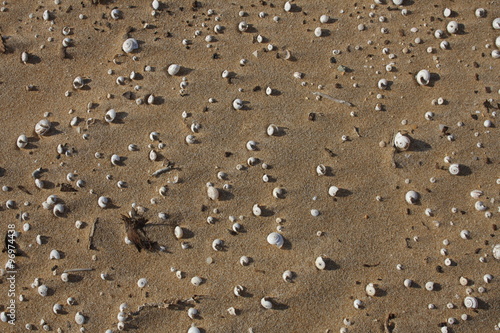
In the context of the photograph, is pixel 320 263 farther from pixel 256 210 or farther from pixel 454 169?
pixel 454 169

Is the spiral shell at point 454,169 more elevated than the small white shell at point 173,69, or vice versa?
the small white shell at point 173,69

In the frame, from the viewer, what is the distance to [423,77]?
4.68m

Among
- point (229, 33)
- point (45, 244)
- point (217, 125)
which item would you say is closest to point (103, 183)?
point (45, 244)

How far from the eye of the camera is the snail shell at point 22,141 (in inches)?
190

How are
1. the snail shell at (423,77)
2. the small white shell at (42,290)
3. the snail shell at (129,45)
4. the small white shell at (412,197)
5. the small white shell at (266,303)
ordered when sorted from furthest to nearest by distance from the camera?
the snail shell at (129,45) → the snail shell at (423,77) → the small white shell at (42,290) → the small white shell at (412,197) → the small white shell at (266,303)

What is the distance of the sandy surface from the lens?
14.4ft

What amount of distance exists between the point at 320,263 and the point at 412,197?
54.1 inches

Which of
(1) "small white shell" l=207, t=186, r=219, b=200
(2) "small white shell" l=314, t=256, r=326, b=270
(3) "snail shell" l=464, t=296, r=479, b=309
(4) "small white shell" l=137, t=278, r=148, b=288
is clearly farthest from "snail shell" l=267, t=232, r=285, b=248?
(3) "snail shell" l=464, t=296, r=479, b=309

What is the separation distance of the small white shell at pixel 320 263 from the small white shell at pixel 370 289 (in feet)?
1.84

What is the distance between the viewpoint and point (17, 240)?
4.71m

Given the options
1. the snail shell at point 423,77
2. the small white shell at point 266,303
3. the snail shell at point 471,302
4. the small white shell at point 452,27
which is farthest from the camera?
the small white shell at point 452,27

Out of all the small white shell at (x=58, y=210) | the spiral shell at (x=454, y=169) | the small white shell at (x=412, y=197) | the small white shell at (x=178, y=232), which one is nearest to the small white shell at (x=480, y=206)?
the spiral shell at (x=454, y=169)

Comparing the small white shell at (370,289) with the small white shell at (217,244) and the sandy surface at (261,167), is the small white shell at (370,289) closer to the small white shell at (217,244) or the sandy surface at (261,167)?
the sandy surface at (261,167)

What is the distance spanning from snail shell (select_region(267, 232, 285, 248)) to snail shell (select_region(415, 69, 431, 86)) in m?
2.68
